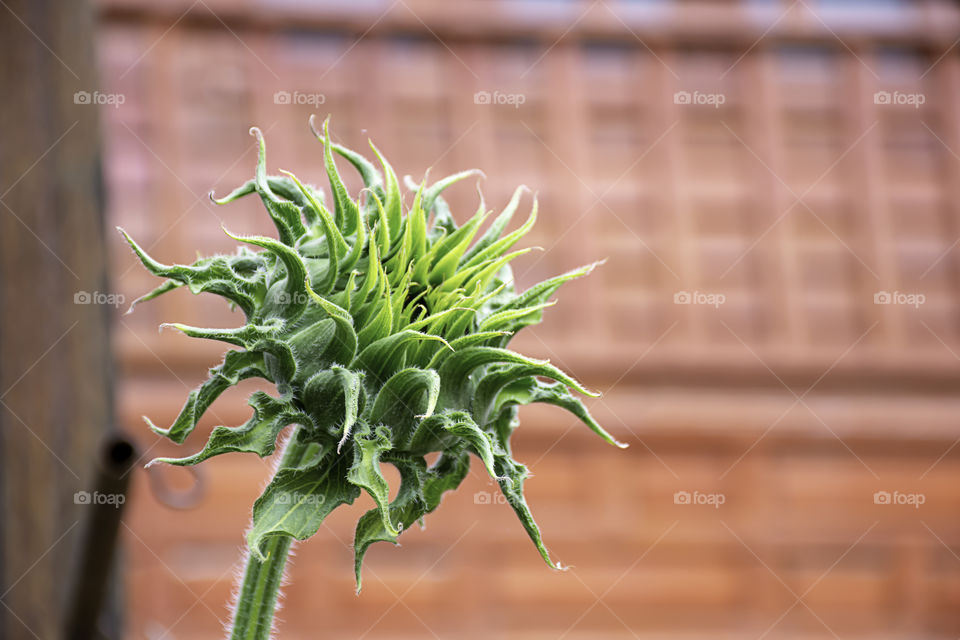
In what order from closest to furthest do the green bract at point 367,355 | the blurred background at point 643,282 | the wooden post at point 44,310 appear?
the green bract at point 367,355
the wooden post at point 44,310
the blurred background at point 643,282

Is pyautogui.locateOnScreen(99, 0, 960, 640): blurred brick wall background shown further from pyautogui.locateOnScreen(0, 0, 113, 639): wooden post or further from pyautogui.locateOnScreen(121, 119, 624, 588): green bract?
pyautogui.locateOnScreen(121, 119, 624, 588): green bract

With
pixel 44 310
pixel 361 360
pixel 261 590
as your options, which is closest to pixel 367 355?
pixel 361 360

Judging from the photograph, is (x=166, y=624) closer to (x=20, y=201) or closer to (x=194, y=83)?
(x=194, y=83)

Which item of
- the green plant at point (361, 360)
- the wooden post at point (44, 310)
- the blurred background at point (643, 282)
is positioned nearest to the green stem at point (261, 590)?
the green plant at point (361, 360)

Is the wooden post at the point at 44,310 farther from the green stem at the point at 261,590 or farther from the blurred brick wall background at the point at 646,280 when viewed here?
the blurred brick wall background at the point at 646,280

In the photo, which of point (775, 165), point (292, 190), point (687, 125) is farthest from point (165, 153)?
point (292, 190)

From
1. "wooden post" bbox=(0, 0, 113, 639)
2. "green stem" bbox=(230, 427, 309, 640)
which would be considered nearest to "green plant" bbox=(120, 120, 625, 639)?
"green stem" bbox=(230, 427, 309, 640)
